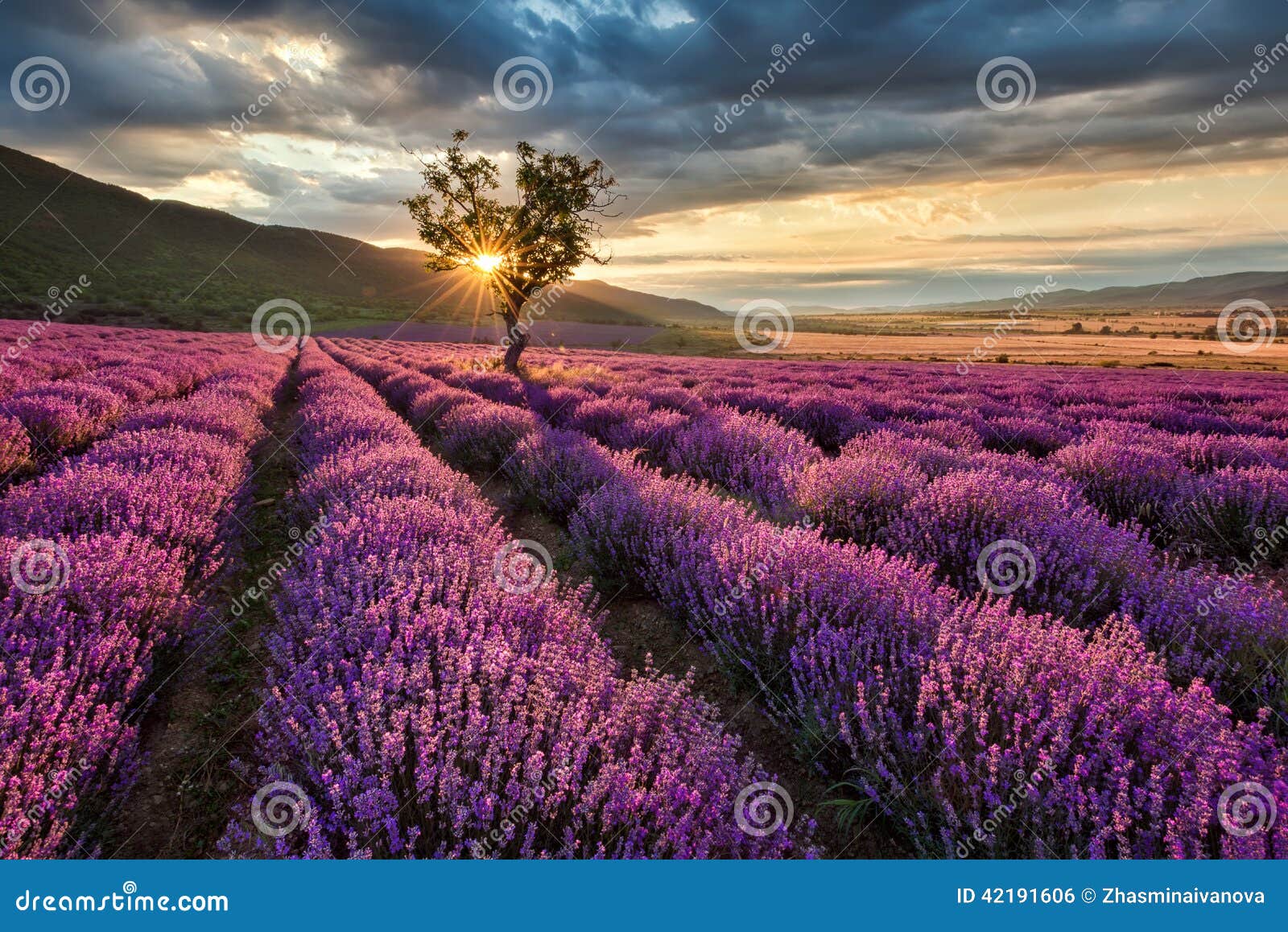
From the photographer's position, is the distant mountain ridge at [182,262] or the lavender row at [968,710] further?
the distant mountain ridge at [182,262]

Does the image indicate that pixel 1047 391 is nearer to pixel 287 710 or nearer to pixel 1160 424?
pixel 1160 424

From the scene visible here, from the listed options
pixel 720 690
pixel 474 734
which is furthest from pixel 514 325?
pixel 474 734

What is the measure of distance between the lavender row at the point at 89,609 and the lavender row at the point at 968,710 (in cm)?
226

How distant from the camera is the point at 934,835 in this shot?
6.18ft

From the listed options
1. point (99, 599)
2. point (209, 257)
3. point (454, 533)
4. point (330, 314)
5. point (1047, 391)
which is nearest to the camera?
point (99, 599)

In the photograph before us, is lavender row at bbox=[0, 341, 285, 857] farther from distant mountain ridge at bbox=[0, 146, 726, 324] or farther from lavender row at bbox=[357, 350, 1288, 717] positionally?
distant mountain ridge at bbox=[0, 146, 726, 324]

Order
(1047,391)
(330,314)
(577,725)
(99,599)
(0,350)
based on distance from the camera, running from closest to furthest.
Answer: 1. (577,725)
2. (99,599)
3. (0,350)
4. (1047,391)
5. (330,314)

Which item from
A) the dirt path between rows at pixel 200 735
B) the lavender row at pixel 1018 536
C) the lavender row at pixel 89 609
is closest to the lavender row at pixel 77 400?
the lavender row at pixel 89 609

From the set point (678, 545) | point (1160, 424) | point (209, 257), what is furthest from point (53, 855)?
point (209, 257)

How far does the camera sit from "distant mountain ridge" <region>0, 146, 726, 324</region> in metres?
55.7

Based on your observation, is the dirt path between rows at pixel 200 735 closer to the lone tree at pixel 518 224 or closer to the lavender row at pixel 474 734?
the lavender row at pixel 474 734

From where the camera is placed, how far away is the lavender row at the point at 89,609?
1.72m

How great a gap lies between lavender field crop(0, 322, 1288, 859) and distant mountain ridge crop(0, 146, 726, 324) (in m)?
33.8

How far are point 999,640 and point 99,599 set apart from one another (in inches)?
140
